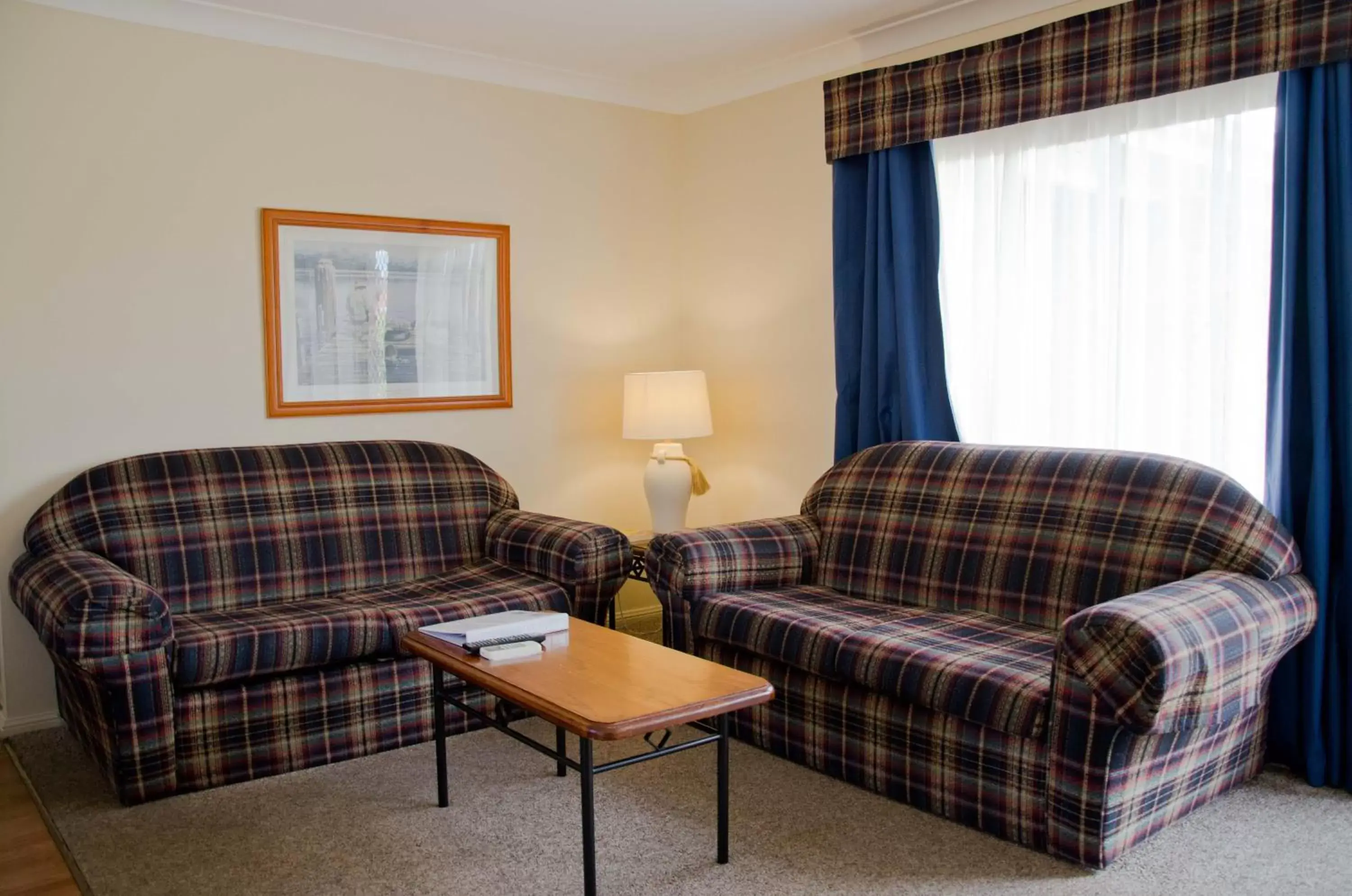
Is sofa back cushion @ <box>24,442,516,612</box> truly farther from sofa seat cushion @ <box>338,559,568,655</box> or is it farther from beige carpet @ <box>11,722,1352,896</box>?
beige carpet @ <box>11,722,1352,896</box>

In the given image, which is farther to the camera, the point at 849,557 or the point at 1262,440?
the point at 849,557

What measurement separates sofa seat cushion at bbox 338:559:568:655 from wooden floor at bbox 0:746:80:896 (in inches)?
40.9

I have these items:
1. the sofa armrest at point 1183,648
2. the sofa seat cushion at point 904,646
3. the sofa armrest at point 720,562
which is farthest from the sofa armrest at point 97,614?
the sofa armrest at point 1183,648

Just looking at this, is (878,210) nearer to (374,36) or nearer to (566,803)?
(374,36)

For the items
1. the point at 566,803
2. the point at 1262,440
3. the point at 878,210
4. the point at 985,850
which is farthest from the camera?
the point at 878,210

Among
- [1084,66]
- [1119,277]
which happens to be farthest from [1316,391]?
[1084,66]

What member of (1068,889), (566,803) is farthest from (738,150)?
(1068,889)

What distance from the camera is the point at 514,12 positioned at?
4.01 meters

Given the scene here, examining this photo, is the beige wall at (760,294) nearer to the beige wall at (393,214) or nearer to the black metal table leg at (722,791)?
the beige wall at (393,214)

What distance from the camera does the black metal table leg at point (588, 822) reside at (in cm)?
249

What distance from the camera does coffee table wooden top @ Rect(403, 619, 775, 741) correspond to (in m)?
2.49

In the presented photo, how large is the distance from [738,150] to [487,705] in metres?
2.62

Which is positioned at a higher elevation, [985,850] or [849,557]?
[849,557]

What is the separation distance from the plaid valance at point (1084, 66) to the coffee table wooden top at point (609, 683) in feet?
7.03
